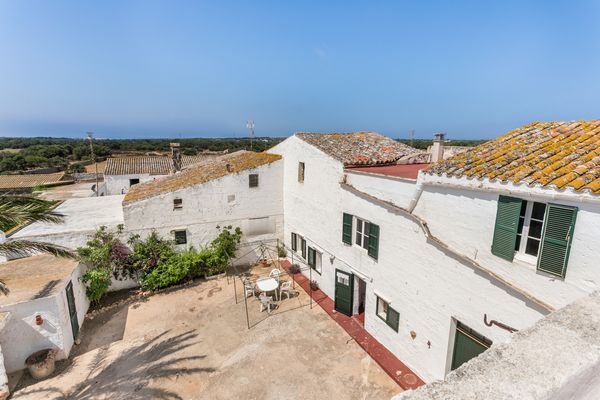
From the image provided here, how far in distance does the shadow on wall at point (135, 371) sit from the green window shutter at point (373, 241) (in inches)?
279

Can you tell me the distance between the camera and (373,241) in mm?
11172

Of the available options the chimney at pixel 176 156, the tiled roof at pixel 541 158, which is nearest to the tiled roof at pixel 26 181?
the chimney at pixel 176 156

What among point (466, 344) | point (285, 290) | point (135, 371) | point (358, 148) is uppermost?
point (358, 148)

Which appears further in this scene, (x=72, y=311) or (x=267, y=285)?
(x=267, y=285)

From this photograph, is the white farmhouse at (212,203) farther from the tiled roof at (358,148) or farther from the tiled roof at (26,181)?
the tiled roof at (26,181)

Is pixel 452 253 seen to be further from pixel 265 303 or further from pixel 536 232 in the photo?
pixel 265 303

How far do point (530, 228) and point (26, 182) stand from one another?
2215 inches

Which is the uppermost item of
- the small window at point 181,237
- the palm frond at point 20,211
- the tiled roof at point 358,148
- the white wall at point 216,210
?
Result: the tiled roof at point 358,148

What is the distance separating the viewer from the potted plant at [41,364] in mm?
9844

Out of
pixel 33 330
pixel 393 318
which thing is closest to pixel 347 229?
pixel 393 318

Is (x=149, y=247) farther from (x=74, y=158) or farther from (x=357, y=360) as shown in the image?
(x=74, y=158)

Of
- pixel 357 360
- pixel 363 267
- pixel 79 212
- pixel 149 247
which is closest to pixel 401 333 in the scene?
pixel 357 360

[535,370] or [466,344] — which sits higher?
[535,370]

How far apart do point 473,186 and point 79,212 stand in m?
20.4
